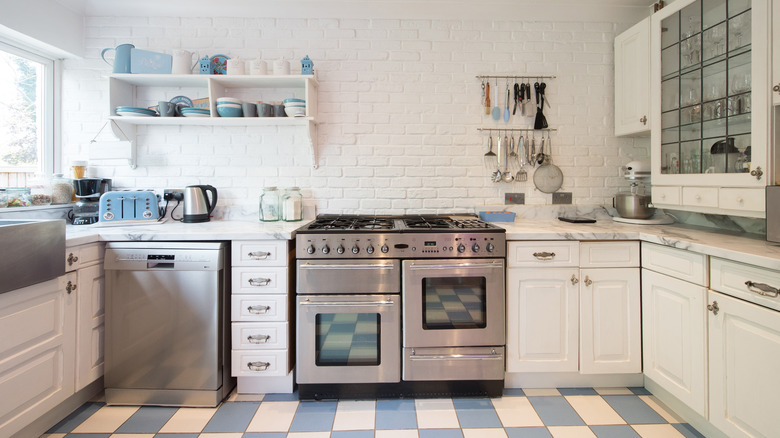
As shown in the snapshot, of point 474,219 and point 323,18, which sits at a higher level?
point 323,18

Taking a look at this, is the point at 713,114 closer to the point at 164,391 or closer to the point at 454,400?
the point at 454,400

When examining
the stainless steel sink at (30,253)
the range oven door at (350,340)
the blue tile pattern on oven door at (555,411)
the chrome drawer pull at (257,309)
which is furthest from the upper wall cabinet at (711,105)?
the stainless steel sink at (30,253)

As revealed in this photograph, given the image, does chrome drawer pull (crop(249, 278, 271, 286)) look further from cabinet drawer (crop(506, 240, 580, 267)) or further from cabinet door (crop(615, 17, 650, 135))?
cabinet door (crop(615, 17, 650, 135))

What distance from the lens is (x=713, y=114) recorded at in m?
2.05

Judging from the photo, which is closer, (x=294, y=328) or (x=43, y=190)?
(x=294, y=328)

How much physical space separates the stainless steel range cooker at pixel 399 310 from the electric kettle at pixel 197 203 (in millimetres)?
838

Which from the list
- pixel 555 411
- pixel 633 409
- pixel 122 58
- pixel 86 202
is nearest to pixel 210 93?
pixel 122 58

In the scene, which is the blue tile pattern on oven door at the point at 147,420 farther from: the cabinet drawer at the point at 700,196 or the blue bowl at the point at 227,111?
the cabinet drawer at the point at 700,196

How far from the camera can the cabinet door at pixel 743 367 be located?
145cm

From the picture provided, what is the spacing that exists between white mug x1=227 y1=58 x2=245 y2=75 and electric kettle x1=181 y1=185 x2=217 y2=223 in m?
0.78

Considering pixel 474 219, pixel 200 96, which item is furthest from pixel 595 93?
pixel 200 96

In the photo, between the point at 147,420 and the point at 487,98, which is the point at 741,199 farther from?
the point at 147,420

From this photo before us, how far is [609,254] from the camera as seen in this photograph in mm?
2195

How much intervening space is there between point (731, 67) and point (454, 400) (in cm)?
229
